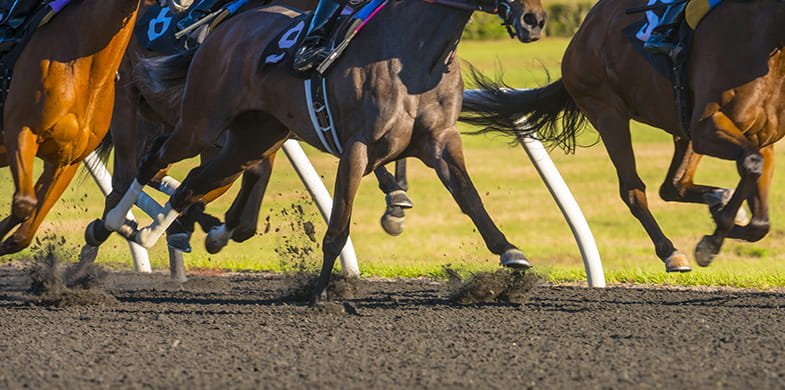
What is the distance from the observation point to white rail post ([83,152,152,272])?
7.58 m

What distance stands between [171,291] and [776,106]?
11.1 feet

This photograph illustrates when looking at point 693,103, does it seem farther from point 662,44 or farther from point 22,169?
point 22,169

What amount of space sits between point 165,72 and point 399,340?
2.35 m

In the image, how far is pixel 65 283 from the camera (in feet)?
20.9

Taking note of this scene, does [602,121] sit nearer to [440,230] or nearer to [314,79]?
[314,79]

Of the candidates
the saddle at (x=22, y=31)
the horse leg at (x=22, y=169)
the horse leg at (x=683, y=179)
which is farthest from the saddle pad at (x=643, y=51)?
the horse leg at (x=22, y=169)

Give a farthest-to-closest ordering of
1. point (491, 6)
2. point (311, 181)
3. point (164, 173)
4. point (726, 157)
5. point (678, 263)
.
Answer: point (164, 173), point (311, 181), point (678, 263), point (726, 157), point (491, 6)

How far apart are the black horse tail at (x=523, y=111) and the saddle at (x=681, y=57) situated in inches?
39.4

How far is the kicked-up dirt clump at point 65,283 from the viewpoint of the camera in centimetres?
600

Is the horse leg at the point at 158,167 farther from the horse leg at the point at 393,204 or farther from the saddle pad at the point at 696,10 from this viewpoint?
the saddle pad at the point at 696,10

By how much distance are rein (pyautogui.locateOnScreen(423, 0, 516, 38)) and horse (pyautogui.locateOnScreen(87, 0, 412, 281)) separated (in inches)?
69.3

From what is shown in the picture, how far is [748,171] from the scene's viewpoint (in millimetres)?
5176

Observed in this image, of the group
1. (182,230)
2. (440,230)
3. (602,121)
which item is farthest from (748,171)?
(440,230)

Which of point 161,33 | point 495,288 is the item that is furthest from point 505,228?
point 495,288
